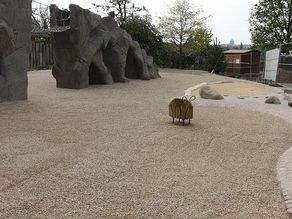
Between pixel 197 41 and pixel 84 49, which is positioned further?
pixel 197 41

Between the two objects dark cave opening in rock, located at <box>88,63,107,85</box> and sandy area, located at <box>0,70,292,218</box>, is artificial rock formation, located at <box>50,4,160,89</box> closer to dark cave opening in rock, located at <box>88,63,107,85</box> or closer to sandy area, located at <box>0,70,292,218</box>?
dark cave opening in rock, located at <box>88,63,107,85</box>

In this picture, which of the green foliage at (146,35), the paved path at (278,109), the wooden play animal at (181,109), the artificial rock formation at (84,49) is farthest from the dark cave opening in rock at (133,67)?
the wooden play animal at (181,109)

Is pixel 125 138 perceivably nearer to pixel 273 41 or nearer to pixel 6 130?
pixel 6 130

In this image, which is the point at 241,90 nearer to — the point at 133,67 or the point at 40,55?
the point at 133,67

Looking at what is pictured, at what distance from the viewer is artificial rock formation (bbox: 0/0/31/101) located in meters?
8.35

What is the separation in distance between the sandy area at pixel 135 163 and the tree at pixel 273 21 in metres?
21.5

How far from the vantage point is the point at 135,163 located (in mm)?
4805

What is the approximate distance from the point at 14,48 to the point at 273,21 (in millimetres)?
23464

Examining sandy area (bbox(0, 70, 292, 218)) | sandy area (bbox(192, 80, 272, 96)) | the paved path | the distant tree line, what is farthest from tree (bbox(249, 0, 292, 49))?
sandy area (bbox(0, 70, 292, 218))

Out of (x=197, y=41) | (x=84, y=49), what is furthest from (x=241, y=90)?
(x=197, y=41)

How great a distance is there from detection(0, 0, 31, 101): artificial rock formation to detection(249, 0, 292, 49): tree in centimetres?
2282

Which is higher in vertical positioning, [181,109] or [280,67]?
[280,67]

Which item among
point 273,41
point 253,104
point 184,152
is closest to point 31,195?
point 184,152

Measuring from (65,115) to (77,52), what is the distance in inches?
191
